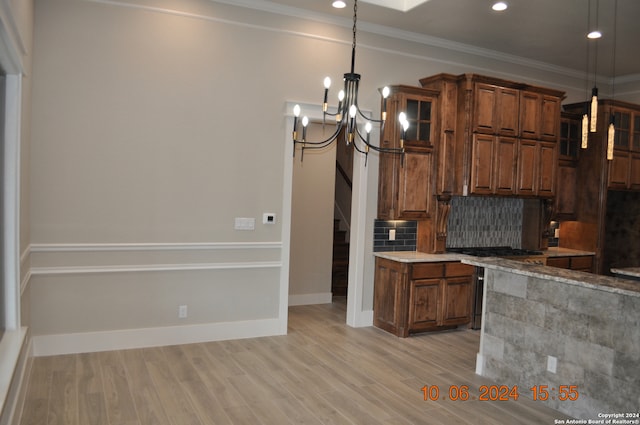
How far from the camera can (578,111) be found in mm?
7102

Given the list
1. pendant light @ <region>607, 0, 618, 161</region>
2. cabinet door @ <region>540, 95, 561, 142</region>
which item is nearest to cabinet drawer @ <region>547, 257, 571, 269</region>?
cabinet door @ <region>540, 95, 561, 142</region>

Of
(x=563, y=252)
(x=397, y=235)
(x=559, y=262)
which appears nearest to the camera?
(x=397, y=235)

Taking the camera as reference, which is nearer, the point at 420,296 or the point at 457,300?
the point at 420,296

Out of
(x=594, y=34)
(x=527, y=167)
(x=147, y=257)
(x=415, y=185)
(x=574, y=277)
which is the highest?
(x=594, y=34)

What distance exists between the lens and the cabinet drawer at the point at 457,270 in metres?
5.73

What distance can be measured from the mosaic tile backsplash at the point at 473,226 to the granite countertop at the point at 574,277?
66.3 inches

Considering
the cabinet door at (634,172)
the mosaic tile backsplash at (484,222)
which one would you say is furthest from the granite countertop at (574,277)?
the cabinet door at (634,172)

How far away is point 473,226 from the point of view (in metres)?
6.70

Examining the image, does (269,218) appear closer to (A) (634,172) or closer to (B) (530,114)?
(B) (530,114)

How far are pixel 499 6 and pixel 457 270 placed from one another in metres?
2.77

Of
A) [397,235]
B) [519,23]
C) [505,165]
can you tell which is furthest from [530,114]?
[397,235]

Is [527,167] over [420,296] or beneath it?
over

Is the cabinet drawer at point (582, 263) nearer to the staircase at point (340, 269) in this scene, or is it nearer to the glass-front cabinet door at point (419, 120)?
the glass-front cabinet door at point (419, 120)

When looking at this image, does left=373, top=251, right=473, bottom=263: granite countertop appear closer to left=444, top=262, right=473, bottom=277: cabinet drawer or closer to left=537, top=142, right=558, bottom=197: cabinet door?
left=444, top=262, right=473, bottom=277: cabinet drawer
